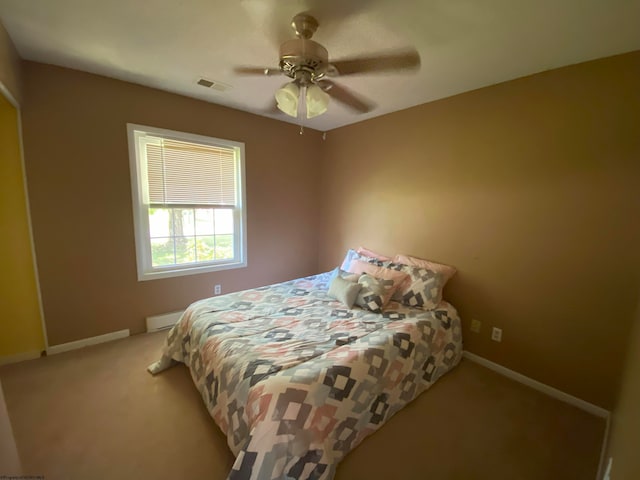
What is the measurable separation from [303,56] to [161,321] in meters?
2.86

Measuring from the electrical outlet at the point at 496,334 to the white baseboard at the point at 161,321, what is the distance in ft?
10.5

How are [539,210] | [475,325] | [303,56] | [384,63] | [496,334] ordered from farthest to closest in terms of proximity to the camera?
[475,325]
[496,334]
[539,210]
[384,63]
[303,56]

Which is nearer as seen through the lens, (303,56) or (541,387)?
(303,56)

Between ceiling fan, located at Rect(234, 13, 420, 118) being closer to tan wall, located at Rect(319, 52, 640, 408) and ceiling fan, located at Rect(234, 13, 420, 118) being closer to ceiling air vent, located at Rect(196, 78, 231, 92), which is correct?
ceiling air vent, located at Rect(196, 78, 231, 92)

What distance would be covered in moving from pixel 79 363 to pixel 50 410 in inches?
22.6

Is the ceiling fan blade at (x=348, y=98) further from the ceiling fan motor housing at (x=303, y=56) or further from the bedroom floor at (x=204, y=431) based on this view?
the bedroom floor at (x=204, y=431)

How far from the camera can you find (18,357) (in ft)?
7.44

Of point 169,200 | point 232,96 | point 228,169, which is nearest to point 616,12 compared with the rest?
point 232,96

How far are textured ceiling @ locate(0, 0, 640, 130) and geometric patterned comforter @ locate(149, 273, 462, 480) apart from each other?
1.94 m

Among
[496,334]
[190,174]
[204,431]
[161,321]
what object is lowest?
[204,431]

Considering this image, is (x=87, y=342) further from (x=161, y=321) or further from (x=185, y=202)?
(x=185, y=202)

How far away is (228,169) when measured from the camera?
10.5ft

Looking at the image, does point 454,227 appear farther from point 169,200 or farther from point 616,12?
point 169,200

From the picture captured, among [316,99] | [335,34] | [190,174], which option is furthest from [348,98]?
[190,174]
